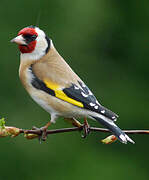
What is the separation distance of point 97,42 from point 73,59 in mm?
1589

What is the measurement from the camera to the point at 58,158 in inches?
438

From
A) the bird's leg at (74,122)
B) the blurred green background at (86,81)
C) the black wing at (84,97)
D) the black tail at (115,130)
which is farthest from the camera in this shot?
the blurred green background at (86,81)

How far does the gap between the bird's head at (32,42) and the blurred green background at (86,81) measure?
5.14 metres

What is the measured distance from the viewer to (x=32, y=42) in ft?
18.0

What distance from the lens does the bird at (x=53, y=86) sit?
514 cm

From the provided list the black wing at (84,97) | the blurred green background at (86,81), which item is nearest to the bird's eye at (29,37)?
the black wing at (84,97)

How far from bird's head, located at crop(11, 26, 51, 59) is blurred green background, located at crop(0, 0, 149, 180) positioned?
514cm

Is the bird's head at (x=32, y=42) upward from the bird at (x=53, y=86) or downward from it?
upward

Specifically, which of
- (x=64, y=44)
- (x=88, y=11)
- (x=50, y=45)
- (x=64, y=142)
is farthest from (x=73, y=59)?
(x=50, y=45)

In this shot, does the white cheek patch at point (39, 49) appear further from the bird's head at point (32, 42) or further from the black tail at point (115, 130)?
the black tail at point (115, 130)

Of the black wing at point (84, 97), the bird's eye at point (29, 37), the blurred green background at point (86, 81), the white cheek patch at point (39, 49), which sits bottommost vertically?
the blurred green background at point (86, 81)

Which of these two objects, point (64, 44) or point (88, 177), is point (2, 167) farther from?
point (64, 44)

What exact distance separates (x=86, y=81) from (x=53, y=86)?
6.99m

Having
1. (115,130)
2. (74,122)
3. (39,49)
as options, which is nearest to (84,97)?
(74,122)
